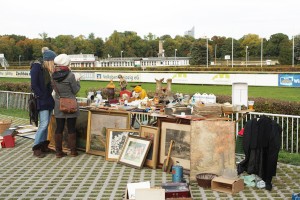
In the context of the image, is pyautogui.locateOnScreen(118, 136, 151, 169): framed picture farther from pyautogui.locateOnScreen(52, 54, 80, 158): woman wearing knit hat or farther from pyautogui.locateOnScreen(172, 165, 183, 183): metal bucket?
pyautogui.locateOnScreen(52, 54, 80, 158): woman wearing knit hat

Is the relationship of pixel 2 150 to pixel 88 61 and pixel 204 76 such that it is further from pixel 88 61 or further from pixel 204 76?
pixel 88 61

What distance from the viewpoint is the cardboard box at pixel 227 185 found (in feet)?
19.8

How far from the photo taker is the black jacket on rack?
6.18m

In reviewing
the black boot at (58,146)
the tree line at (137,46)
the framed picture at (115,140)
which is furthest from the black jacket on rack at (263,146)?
the tree line at (137,46)

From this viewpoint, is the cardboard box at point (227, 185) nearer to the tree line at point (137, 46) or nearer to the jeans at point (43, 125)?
the jeans at point (43, 125)

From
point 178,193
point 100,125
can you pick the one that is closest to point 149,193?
point 178,193

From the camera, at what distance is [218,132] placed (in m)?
6.64

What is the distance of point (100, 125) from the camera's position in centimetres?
862

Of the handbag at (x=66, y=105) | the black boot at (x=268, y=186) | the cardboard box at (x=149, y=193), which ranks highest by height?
the handbag at (x=66, y=105)

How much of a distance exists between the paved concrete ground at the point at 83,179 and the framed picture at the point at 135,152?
129mm

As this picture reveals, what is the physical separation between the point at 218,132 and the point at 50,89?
352 centimetres

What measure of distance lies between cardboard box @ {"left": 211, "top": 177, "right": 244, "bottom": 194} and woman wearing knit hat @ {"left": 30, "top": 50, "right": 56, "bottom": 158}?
3.75 m

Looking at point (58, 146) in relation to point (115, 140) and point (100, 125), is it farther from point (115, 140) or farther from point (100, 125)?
point (115, 140)

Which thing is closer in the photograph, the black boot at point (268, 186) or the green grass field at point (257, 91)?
the black boot at point (268, 186)
